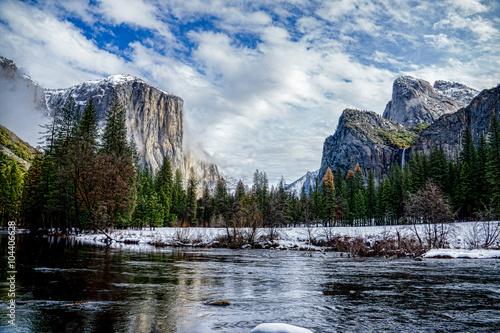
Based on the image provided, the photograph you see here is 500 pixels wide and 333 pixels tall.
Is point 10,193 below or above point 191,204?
above

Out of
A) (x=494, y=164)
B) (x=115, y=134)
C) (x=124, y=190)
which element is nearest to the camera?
(x=124, y=190)

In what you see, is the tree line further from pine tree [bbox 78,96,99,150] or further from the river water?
the river water

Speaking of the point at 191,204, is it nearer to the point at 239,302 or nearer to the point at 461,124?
the point at 239,302

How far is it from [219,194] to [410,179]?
168ft

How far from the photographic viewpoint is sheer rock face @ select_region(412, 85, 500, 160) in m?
140

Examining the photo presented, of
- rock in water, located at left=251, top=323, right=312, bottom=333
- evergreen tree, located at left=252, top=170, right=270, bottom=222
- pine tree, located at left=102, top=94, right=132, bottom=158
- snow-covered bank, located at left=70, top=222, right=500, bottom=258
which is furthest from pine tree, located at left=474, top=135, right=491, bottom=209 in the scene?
rock in water, located at left=251, top=323, right=312, bottom=333

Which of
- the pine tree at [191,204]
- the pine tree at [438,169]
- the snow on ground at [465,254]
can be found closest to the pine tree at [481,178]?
the pine tree at [438,169]

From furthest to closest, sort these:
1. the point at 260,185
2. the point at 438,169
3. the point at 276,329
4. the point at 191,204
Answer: the point at 260,185 < the point at 191,204 < the point at 438,169 < the point at 276,329

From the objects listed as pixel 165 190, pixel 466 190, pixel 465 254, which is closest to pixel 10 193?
pixel 165 190

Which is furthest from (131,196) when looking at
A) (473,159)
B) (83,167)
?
(473,159)

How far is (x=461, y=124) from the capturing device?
16188 cm

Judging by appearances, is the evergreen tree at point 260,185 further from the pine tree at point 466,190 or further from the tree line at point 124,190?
the pine tree at point 466,190

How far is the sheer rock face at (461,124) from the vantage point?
139500 mm

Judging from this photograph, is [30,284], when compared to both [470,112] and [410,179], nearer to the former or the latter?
[410,179]
